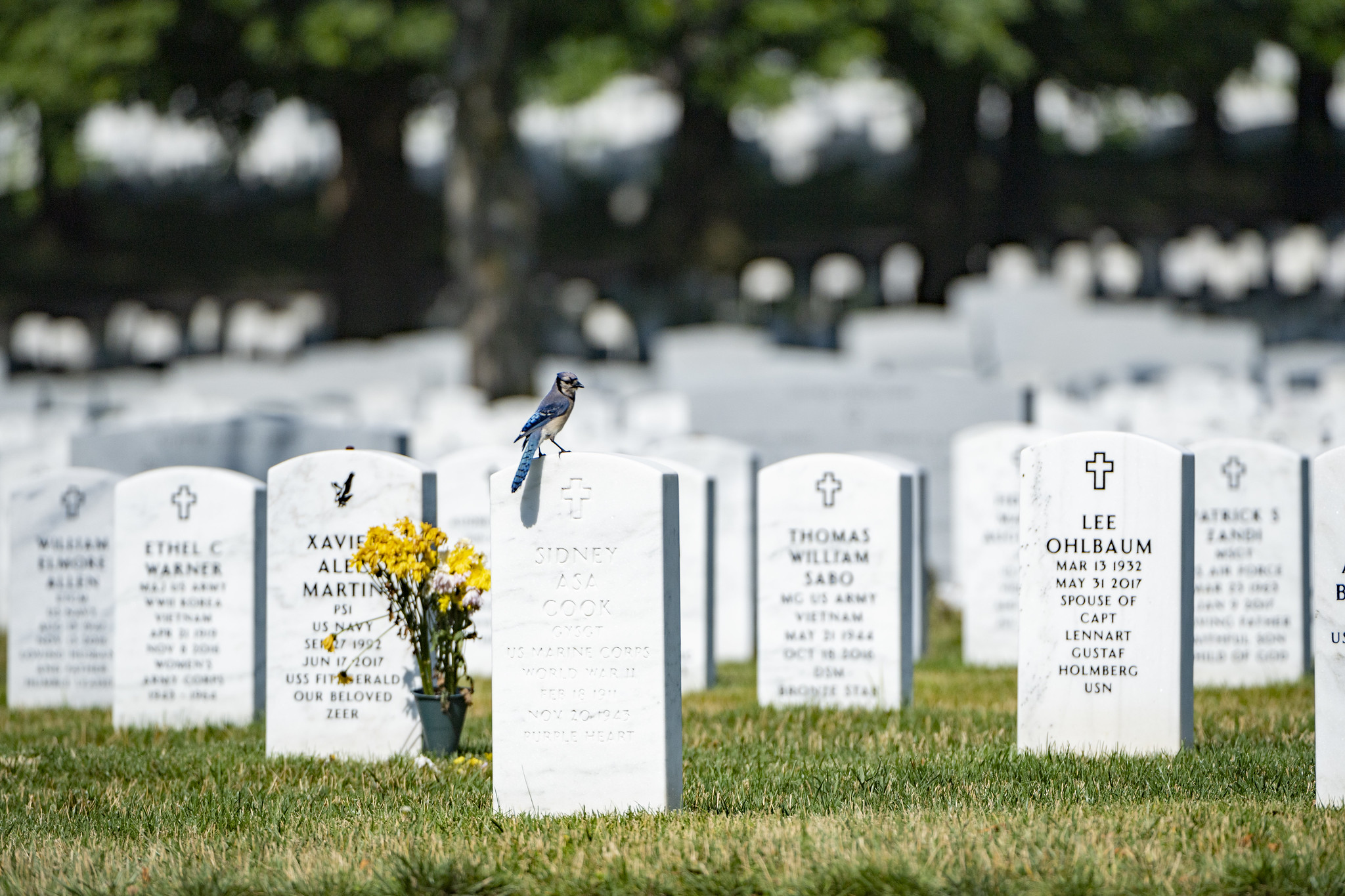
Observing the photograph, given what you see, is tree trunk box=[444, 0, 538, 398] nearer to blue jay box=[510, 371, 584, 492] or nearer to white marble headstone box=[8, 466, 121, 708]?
white marble headstone box=[8, 466, 121, 708]

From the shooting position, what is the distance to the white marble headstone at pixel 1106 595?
284 inches

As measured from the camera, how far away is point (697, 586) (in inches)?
379

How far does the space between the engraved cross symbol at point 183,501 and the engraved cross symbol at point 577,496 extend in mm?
2965

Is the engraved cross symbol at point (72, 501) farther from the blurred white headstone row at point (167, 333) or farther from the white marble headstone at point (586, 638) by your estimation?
the blurred white headstone row at point (167, 333)

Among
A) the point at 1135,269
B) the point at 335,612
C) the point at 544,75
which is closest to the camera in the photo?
the point at 335,612

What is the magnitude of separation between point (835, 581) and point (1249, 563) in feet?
8.10

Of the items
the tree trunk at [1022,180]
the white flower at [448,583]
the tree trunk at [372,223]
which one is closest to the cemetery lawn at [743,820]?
the white flower at [448,583]

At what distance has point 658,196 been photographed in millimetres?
40250

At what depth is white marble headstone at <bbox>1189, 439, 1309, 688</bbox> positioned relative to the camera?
9.44 m

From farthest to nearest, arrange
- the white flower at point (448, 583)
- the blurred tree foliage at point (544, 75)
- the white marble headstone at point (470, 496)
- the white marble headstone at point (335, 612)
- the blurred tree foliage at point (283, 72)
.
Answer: the blurred tree foliage at point (283, 72) < the blurred tree foliage at point (544, 75) < the white marble headstone at point (470, 496) < the white marble headstone at point (335, 612) < the white flower at point (448, 583)

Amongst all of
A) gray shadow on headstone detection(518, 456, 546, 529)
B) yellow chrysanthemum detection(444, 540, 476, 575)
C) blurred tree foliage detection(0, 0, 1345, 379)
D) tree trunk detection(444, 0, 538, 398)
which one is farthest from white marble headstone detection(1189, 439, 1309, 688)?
blurred tree foliage detection(0, 0, 1345, 379)

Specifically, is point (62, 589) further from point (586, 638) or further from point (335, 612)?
point (586, 638)

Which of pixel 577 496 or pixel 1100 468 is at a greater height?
pixel 1100 468

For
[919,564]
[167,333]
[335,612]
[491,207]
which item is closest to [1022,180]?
[167,333]
